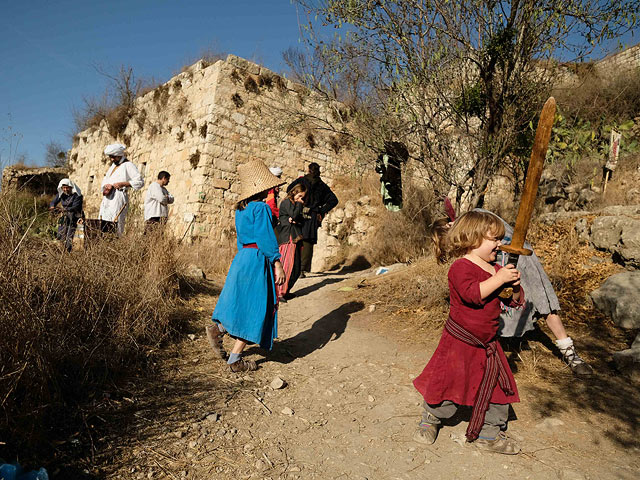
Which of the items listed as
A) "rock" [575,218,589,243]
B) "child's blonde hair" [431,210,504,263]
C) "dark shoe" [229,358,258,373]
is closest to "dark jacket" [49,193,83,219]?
"dark shoe" [229,358,258,373]

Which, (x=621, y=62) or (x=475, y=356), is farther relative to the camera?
(x=621, y=62)

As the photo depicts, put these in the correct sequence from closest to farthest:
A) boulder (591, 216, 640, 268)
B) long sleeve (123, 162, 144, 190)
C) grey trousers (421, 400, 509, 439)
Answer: grey trousers (421, 400, 509, 439) → boulder (591, 216, 640, 268) → long sleeve (123, 162, 144, 190)

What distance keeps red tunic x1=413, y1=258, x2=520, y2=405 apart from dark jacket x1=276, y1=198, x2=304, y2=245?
13.9ft

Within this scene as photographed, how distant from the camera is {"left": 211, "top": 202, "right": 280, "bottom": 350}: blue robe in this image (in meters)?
3.57

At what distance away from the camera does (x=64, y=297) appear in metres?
3.14

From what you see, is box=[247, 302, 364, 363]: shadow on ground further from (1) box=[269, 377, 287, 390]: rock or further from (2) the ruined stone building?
(2) the ruined stone building

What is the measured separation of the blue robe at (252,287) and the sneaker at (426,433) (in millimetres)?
1505

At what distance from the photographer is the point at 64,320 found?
307 centimetres

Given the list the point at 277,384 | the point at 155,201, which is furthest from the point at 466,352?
the point at 155,201

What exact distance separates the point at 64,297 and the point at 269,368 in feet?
5.79

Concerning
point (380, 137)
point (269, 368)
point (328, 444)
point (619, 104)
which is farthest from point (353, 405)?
point (619, 104)

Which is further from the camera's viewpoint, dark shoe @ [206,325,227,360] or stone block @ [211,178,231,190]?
stone block @ [211,178,231,190]

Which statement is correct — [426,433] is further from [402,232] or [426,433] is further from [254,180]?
[402,232]

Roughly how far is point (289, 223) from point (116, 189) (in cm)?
257
